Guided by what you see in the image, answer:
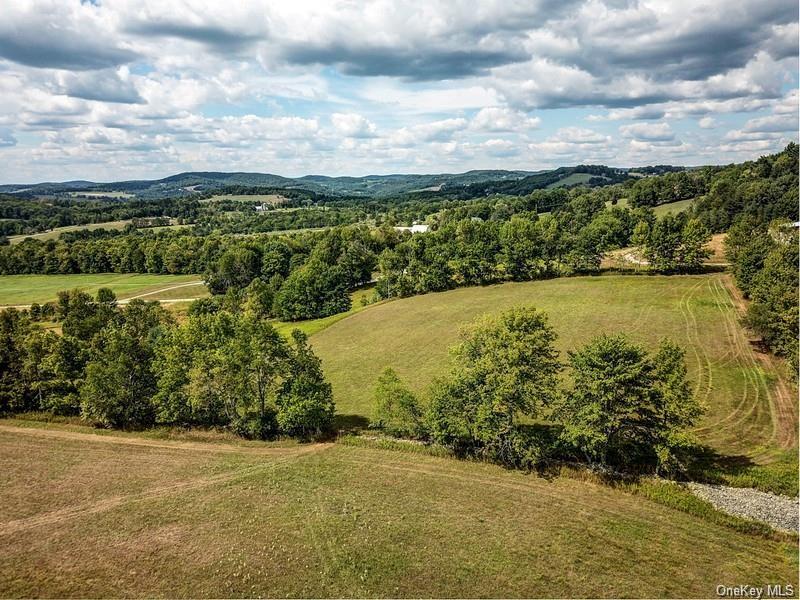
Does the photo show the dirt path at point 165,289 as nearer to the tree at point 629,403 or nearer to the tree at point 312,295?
the tree at point 312,295

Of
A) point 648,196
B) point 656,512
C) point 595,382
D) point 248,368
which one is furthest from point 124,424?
point 648,196

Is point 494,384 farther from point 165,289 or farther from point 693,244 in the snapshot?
point 165,289

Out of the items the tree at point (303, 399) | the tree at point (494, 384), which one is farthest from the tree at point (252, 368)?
the tree at point (494, 384)

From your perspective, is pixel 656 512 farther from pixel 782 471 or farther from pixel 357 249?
pixel 357 249

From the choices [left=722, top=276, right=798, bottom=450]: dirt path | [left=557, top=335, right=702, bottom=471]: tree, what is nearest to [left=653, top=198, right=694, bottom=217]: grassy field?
[left=722, top=276, right=798, bottom=450]: dirt path

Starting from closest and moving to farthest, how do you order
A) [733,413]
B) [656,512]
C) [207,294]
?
1. [656,512]
2. [733,413]
3. [207,294]
